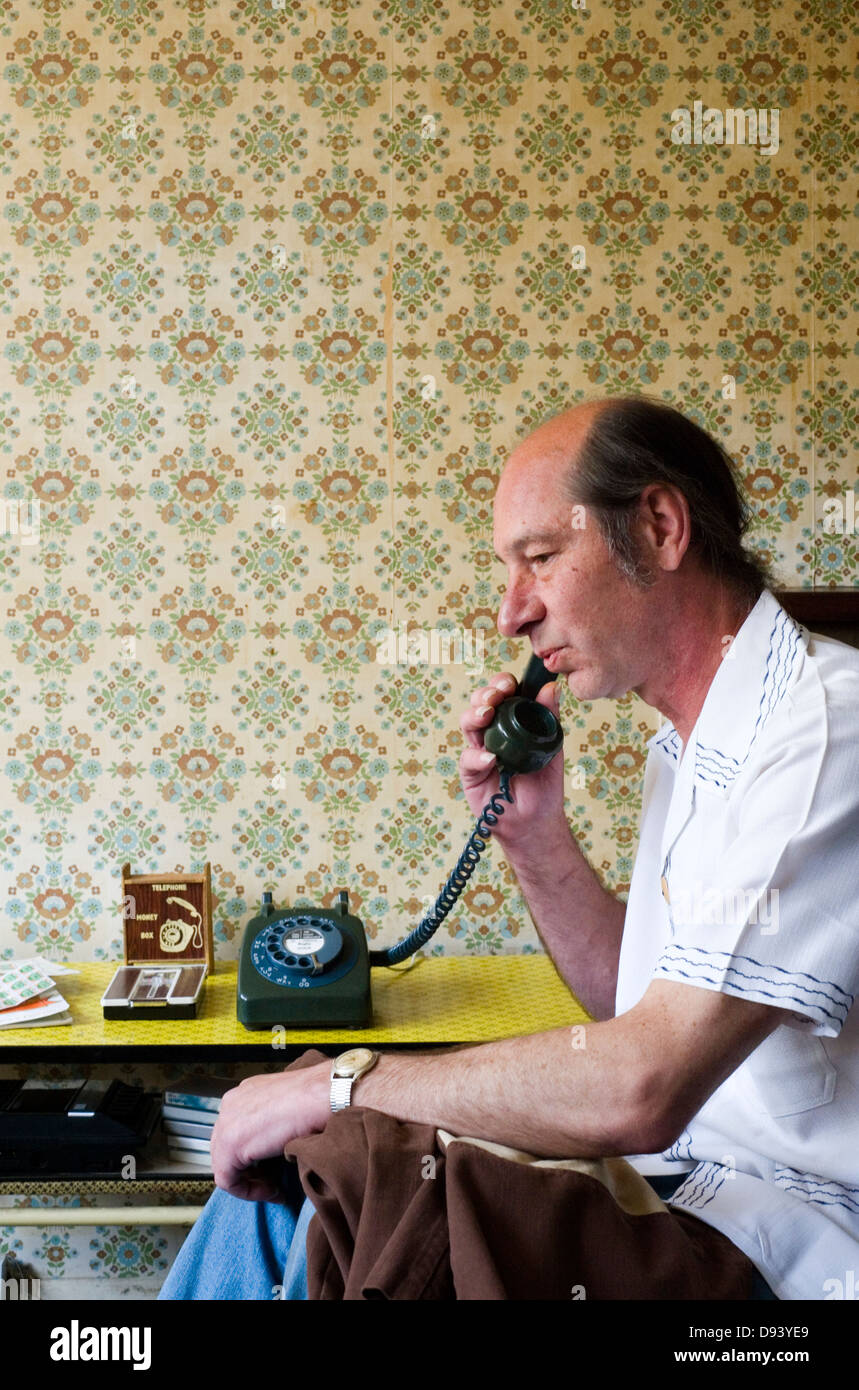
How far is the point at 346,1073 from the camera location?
118cm

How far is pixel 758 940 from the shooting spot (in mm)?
1056

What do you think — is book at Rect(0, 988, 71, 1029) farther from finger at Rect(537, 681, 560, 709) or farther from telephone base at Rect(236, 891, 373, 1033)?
finger at Rect(537, 681, 560, 709)

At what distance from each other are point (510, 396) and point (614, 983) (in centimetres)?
124

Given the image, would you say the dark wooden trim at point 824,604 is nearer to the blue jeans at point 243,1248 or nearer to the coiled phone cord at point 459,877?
the coiled phone cord at point 459,877

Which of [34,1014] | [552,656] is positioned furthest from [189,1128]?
[552,656]

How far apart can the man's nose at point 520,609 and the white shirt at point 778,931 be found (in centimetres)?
26

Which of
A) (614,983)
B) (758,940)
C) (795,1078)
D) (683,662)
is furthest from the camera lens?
(614,983)

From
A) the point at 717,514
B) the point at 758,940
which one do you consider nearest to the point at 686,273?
the point at 717,514

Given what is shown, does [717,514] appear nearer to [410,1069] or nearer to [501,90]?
[410,1069]

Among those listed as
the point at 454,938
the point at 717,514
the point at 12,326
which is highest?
the point at 12,326

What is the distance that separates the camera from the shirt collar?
1249mm

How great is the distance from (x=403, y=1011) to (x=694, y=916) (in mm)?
1060

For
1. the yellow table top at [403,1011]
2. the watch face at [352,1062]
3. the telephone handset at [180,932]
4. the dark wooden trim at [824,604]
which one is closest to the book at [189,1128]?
the yellow table top at [403,1011]

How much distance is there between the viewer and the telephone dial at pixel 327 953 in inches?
69.4
